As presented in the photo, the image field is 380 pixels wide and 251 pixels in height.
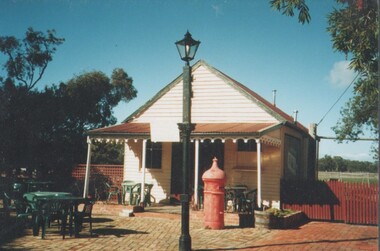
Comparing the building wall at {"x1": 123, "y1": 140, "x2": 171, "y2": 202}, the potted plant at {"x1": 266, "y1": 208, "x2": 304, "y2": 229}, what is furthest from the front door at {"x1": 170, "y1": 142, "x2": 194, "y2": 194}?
the potted plant at {"x1": 266, "y1": 208, "x2": 304, "y2": 229}

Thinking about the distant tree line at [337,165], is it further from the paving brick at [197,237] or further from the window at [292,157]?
the paving brick at [197,237]

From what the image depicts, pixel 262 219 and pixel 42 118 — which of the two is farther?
pixel 42 118

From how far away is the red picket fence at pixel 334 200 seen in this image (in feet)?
40.7

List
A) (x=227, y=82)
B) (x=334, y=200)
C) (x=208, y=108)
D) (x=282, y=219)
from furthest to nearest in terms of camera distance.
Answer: (x=208, y=108) < (x=227, y=82) < (x=334, y=200) < (x=282, y=219)

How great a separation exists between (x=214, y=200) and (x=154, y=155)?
5840 millimetres

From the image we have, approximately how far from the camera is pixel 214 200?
10938mm

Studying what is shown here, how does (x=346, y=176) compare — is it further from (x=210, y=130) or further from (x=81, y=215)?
(x=81, y=215)

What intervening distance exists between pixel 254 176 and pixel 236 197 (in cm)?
194

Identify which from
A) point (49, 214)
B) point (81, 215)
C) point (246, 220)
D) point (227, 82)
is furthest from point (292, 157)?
point (49, 214)

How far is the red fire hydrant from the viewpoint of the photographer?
10.9m

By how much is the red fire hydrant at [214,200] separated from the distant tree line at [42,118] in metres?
11.1

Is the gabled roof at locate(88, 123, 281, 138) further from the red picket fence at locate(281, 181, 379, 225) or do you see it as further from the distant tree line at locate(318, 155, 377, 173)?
the distant tree line at locate(318, 155, 377, 173)

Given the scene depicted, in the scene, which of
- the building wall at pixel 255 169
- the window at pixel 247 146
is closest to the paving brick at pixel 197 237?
the building wall at pixel 255 169

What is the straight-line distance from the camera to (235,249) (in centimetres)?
817
